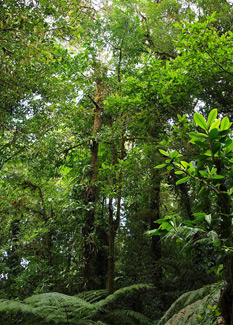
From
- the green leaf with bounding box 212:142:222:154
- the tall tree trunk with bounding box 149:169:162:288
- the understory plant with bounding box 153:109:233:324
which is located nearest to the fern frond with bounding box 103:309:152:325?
the tall tree trunk with bounding box 149:169:162:288

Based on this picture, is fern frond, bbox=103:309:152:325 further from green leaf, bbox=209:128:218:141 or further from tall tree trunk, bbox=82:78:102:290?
green leaf, bbox=209:128:218:141

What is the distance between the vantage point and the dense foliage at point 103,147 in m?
3.59

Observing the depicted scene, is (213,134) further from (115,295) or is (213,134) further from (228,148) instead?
(115,295)

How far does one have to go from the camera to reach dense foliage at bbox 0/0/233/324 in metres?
3.59

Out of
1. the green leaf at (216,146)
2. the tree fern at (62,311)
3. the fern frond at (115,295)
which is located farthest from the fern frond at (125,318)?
the green leaf at (216,146)

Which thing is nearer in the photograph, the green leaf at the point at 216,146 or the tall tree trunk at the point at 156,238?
the green leaf at the point at 216,146

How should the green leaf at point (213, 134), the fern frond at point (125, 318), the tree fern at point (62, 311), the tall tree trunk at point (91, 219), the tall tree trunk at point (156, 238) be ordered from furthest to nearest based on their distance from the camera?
the tall tree trunk at point (156, 238)
the tall tree trunk at point (91, 219)
the fern frond at point (125, 318)
the tree fern at point (62, 311)
the green leaf at point (213, 134)

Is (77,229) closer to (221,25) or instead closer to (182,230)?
(182,230)

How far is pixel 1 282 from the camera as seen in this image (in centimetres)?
616

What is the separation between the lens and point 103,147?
730 centimetres

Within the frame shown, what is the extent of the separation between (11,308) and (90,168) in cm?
363

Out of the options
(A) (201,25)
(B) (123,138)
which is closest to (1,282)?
(B) (123,138)

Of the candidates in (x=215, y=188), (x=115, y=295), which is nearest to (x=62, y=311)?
(x=115, y=295)

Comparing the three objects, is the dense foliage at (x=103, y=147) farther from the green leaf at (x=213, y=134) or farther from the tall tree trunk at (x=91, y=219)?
the green leaf at (x=213, y=134)
